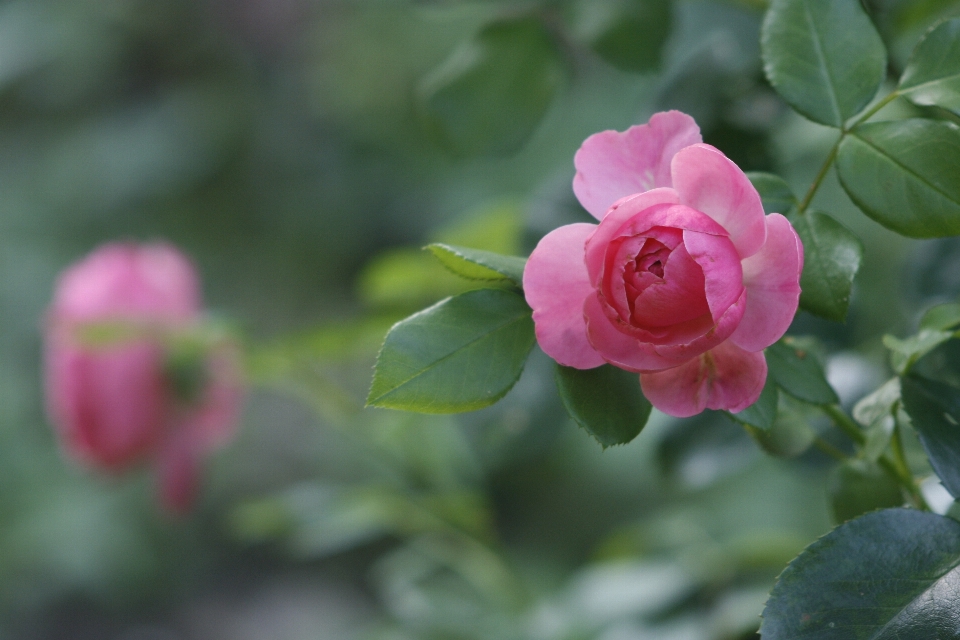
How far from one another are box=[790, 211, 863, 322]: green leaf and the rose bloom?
0.02 meters

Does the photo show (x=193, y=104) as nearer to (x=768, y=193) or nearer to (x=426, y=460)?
(x=426, y=460)

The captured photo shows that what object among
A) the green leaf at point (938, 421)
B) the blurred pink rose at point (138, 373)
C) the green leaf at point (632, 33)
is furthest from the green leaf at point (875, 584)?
the blurred pink rose at point (138, 373)

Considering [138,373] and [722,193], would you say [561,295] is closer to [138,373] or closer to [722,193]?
[722,193]

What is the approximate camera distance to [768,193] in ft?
0.72

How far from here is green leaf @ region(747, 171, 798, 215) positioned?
220mm

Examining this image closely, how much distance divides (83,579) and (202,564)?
19cm

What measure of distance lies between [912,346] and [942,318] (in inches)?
0.5

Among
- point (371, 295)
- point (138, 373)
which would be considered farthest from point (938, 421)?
point (138, 373)

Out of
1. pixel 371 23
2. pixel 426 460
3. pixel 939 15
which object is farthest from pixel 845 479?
pixel 371 23

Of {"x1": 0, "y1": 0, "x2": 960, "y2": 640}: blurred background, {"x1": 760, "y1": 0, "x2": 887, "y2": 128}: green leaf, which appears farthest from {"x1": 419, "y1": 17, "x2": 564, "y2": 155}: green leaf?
{"x1": 760, "y1": 0, "x2": 887, "y2": 128}: green leaf

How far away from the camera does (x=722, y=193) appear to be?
19 cm

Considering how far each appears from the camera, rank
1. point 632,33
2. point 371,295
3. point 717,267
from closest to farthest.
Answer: point 717,267
point 632,33
point 371,295

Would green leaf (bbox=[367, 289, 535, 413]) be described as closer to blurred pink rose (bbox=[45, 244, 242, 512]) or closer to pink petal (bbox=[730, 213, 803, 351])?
pink petal (bbox=[730, 213, 803, 351])

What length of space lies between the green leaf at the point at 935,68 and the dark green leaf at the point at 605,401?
105 mm
